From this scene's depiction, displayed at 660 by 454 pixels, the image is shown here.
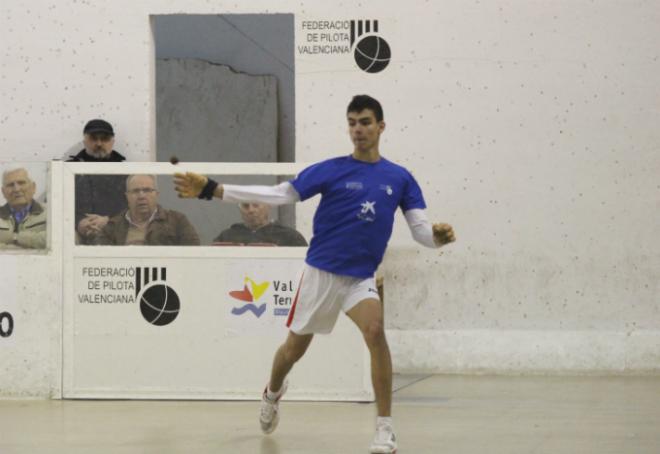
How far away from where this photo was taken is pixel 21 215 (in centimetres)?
973

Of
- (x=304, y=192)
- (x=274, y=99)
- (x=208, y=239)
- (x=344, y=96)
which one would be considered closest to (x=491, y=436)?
(x=304, y=192)

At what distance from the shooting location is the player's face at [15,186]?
31.7 feet

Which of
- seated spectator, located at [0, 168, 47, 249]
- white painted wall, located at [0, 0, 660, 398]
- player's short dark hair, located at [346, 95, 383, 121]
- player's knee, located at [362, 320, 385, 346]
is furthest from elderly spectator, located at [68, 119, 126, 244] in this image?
player's knee, located at [362, 320, 385, 346]

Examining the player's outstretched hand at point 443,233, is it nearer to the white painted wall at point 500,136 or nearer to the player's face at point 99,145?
the white painted wall at point 500,136

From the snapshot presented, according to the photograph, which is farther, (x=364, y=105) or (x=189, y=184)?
(x=364, y=105)

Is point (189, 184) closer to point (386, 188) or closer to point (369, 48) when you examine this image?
point (386, 188)

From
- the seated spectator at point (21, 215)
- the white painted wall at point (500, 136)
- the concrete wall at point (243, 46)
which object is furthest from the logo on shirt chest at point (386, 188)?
the concrete wall at point (243, 46)

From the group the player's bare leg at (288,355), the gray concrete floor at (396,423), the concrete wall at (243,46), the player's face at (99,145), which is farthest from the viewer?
the concrete wall at (243,46)

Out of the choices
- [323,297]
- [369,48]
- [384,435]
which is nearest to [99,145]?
[369,48]

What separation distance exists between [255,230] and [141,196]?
0.82 metres

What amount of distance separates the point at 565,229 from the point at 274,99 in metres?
4.53

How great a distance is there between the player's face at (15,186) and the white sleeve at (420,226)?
10.7 ft

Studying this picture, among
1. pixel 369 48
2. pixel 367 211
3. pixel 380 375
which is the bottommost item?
pixel 380 375

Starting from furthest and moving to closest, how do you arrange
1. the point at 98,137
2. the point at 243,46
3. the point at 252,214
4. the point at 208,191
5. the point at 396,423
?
the point at 243,46 < the point at 98,137 < the point at 252,214 < the point at 396,423 < the point at 208,191
